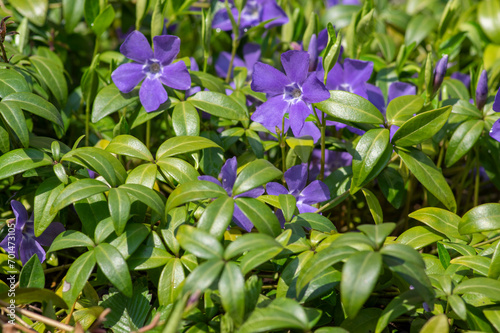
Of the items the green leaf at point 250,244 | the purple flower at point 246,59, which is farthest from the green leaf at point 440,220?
the purple flower at point 246,59

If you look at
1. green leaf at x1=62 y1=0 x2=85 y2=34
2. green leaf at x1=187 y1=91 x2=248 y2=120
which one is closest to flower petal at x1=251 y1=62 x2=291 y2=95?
green leaf at x1=187 y1=91 x2=248 y2=120

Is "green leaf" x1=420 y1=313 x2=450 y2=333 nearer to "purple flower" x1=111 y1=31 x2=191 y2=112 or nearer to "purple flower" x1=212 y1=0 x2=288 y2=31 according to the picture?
"purple flower" x1=111 y1=31 x2=191 y2=112

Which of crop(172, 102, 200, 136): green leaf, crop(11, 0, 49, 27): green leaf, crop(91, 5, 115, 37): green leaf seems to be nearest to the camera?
crop(172, 102, 200, 136): green leaf

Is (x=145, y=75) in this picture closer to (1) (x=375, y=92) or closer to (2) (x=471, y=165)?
(1) (x=375, y=92)

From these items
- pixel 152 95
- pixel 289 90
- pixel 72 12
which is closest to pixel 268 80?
pixel 289 90

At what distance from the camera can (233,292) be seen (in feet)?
3.51

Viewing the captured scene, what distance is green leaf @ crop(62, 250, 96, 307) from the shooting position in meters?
1.23

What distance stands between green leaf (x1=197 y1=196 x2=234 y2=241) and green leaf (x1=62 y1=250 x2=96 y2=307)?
12.5 inches

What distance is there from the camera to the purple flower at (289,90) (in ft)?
4.69

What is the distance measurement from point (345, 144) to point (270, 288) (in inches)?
23.6

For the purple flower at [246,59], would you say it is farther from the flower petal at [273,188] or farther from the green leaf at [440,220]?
the green leaf at [440,220]

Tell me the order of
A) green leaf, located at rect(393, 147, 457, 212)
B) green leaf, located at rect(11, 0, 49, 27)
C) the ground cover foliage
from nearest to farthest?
the ground cover foliage
green leaf, located at rect(393, 147, 457, 212)
green leaf, located at rect(11, 0, 49, 27)

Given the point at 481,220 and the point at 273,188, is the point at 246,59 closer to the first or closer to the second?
the point at 273,188

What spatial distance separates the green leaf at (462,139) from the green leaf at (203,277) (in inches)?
38.5
